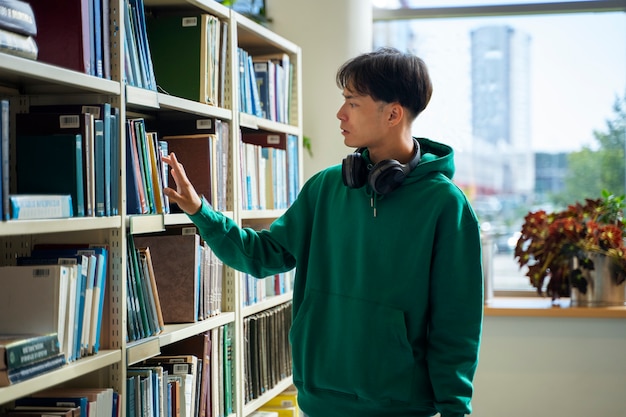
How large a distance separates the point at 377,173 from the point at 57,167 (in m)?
0.76

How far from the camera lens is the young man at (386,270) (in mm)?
1970

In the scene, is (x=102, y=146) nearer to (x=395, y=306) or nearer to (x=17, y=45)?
(x=17, y=45)

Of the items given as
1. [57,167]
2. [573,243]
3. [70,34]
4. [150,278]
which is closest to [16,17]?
[70,34]

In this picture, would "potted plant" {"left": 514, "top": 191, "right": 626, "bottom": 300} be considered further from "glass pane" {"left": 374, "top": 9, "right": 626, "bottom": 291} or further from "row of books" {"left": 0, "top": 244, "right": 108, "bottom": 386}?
"row of books" {"left": 0, "top": 244, "right": 108, "bottom": 386}

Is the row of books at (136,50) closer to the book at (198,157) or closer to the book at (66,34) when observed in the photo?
the book at (66,34)

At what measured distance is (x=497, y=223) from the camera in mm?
4305

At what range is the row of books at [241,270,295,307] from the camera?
292 cm

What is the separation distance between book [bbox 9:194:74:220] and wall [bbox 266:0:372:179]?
7.36 ft

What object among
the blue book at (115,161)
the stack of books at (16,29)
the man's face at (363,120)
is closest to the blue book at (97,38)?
the blue book at (115,161)

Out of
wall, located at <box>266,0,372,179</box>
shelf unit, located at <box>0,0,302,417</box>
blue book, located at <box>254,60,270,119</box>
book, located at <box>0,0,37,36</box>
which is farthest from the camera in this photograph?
wall, located at <box>266,0,372,179</box>

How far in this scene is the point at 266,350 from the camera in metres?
3.08

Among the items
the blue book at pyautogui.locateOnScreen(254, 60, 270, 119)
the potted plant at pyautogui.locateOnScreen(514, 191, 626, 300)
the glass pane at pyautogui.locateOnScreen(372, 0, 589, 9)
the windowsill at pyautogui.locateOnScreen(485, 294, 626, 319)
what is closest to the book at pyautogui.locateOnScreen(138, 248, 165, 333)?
the blue book at pyautogui.locateOnScreen(254, 60, 270, 119)

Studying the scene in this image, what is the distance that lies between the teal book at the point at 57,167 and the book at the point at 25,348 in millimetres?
301

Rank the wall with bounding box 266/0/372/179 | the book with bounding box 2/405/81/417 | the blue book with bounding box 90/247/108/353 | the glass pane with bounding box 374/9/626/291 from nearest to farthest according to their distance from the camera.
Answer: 1. the book with bounding box 2/405/81/417
2. the blue book with bounding box 90/247/108/353
3. the wall with bounding box 266/0/372/179
4. the glass pane with bounding box 374/9/626/291
